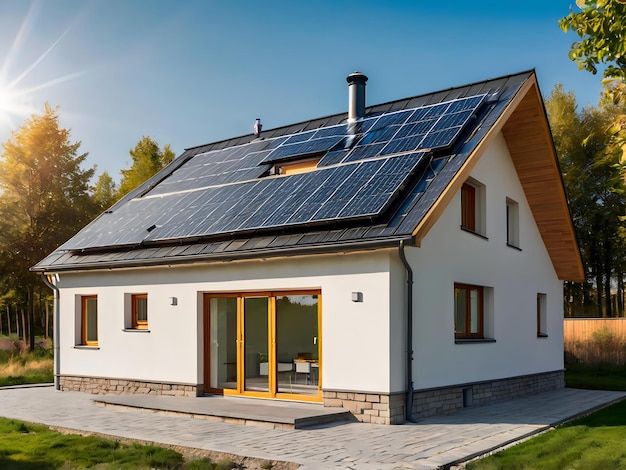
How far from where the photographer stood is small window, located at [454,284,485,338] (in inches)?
515

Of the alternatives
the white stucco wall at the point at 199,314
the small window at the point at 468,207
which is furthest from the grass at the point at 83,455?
the small window at the point at 468,207

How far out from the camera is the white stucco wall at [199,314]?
10883 mm

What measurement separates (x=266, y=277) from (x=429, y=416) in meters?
3.78

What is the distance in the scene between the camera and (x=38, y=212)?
27516mm

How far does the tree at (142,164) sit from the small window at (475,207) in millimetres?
25209

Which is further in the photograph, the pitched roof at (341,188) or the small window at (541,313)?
the small window at (541,313)

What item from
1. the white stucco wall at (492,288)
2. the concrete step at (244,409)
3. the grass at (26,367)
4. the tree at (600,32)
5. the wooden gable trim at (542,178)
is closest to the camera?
the tree at (600,32)

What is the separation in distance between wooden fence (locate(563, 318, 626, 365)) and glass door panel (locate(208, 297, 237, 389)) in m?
14.1

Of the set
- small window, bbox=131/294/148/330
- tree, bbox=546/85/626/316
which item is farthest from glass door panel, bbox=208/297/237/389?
tree, bbox=546/85/626/316

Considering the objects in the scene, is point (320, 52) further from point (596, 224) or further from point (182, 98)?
point (596, 224)

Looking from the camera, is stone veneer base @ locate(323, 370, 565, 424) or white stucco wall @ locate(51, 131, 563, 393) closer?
stone veneer base @ locate(323, 370, 565, 424)

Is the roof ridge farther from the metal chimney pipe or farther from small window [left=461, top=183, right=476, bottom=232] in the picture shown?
small window [left=461, top=183, right=476, bottom=232]

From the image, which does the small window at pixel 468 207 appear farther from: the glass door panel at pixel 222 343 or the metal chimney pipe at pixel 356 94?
the glass door panel at pixel 222 343

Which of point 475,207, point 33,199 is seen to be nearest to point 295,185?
point 475,207
